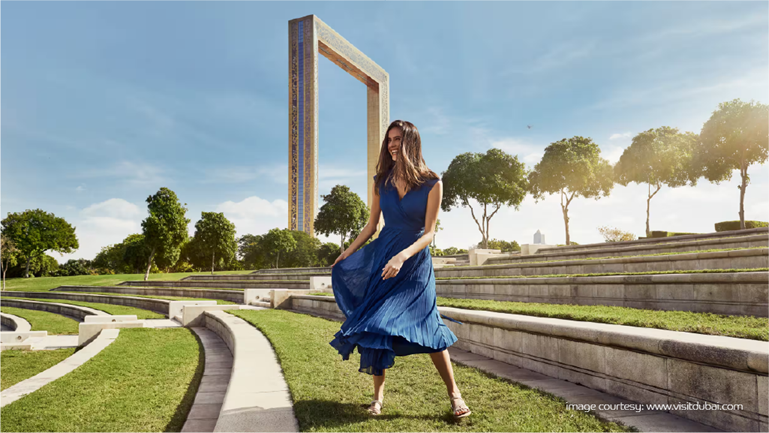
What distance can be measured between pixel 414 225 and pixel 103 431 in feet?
10.4

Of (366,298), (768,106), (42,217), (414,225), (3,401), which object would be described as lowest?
(3,401)

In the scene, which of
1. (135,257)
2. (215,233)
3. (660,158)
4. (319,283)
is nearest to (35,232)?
(135,257)

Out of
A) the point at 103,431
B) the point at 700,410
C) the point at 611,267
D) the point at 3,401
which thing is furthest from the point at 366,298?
the point at 611,267

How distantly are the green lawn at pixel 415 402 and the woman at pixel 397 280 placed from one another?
19 cm

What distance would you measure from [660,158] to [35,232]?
61.8 m

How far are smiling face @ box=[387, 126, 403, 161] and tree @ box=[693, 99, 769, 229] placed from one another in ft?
92.7

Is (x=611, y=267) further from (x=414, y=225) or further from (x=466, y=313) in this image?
(x=414, y=225)

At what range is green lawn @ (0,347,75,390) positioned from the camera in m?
7.01

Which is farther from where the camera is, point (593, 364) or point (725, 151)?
point (725, 151)

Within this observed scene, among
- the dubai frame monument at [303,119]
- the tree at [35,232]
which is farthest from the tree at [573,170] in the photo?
the tree at [35,232]

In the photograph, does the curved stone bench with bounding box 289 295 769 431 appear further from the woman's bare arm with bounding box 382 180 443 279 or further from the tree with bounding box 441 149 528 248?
the tree with bounding box 441 149 528 248

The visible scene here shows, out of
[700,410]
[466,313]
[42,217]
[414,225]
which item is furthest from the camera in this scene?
[42,217]

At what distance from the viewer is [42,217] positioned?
48.8m

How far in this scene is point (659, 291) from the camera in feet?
19.5
